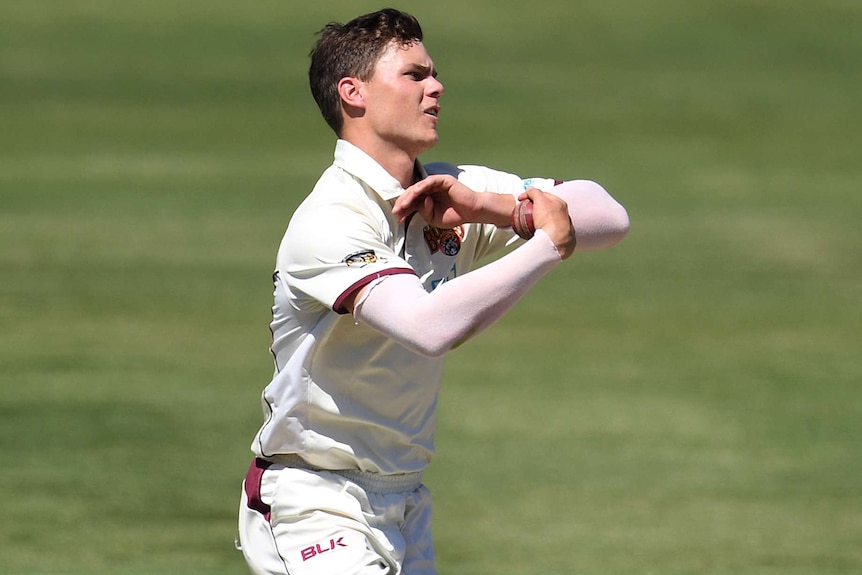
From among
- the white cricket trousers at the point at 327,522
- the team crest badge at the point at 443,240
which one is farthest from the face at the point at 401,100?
the white cricket trousers at the point at 327,522

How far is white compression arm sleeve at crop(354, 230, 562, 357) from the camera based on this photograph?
13.7 feet

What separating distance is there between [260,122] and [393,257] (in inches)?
554

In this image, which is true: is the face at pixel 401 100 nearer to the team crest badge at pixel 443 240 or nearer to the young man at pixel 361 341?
the young man at pixel 361 341

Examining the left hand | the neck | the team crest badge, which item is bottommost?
the team crest badge

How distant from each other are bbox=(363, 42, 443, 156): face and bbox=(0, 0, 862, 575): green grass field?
335 cm

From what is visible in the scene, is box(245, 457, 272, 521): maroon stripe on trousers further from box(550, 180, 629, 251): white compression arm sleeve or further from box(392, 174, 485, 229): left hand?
box(550, 180, 629, 251): white compression arm sleeve

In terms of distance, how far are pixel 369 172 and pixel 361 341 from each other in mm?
537

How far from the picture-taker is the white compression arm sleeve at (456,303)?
13.7ft

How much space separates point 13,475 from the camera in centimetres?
861

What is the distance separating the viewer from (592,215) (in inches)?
197

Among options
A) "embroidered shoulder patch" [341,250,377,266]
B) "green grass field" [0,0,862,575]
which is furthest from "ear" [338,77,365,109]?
"green grass field" [0,0,862,575]

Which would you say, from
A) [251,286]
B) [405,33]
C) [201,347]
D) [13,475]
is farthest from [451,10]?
[405,33]

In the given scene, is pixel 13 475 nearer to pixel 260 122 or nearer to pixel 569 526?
pixel 569 526

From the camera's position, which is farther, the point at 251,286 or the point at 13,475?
the point at 251,286
